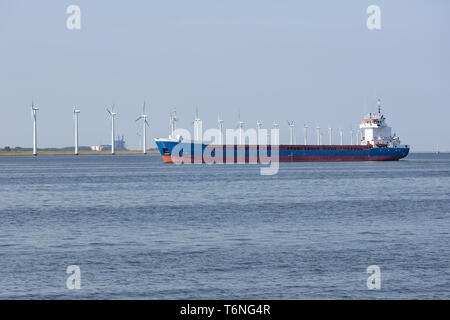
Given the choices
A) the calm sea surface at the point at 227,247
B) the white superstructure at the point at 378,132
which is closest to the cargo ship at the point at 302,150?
the white superstructure at the point at 378,132

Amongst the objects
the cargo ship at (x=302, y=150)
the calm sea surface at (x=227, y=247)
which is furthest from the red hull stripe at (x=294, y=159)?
the calm sea surface at (x=227, y=247)

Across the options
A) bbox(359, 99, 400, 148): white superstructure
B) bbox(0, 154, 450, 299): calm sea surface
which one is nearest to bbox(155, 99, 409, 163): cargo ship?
bbox(359, 99, 400, 148): white superstructure

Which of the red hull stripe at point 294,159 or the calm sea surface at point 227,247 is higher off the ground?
the red hull stripe at point 294,159

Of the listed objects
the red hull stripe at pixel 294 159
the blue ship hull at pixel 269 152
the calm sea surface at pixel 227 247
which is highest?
the blue ship hull at pixel 269 152

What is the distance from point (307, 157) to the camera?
16412 cm

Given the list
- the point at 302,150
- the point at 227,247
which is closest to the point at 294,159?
the point at 302,150

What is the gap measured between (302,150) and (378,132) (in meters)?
18.8

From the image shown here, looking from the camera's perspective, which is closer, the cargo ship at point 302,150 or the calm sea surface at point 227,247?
the calm sea surface at point 227,247

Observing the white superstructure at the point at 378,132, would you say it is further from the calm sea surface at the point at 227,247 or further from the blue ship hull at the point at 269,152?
the calm sea surface at the point at 227,247

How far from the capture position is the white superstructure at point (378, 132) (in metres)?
162

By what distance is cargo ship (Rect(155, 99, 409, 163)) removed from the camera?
160625 mm

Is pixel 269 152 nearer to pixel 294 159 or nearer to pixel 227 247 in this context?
pixel 294 159

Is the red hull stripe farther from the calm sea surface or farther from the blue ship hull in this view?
the calm sea surface

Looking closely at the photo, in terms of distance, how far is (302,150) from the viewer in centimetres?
16150
